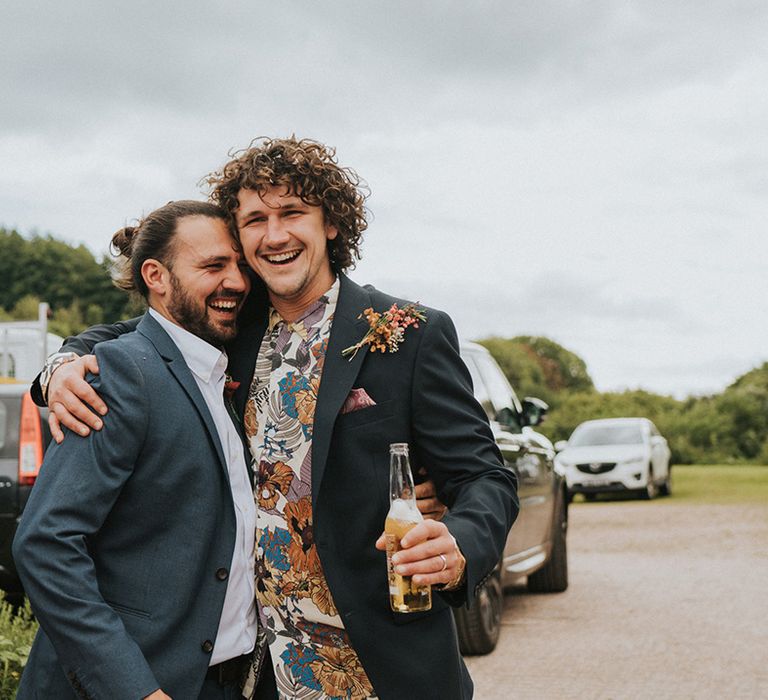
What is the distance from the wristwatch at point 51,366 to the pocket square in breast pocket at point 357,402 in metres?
0.77

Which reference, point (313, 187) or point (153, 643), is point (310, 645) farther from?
point (313, 187)

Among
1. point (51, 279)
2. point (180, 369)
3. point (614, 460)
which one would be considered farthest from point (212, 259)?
point (51, 279)

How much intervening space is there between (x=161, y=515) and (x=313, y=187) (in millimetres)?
1096

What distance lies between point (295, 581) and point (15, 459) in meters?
4.82

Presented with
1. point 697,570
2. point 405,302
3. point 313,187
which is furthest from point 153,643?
point 697,570

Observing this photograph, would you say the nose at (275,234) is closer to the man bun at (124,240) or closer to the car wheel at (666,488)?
the man bun at (124,240)

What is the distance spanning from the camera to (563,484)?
10172mm

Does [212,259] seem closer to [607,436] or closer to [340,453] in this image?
[340,453]

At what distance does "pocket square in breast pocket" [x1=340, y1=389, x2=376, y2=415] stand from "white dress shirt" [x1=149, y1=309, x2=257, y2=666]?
32 centimetres

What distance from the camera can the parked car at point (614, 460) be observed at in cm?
2220

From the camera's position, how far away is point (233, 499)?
9.11ft

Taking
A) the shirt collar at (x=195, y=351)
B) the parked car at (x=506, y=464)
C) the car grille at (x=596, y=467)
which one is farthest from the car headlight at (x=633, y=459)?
the shirt collar at (x=195, y=351)

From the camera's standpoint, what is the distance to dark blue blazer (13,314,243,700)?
95.2 inches

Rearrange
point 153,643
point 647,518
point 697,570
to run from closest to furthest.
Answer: point 153,643, point 697,570, point 647,518
